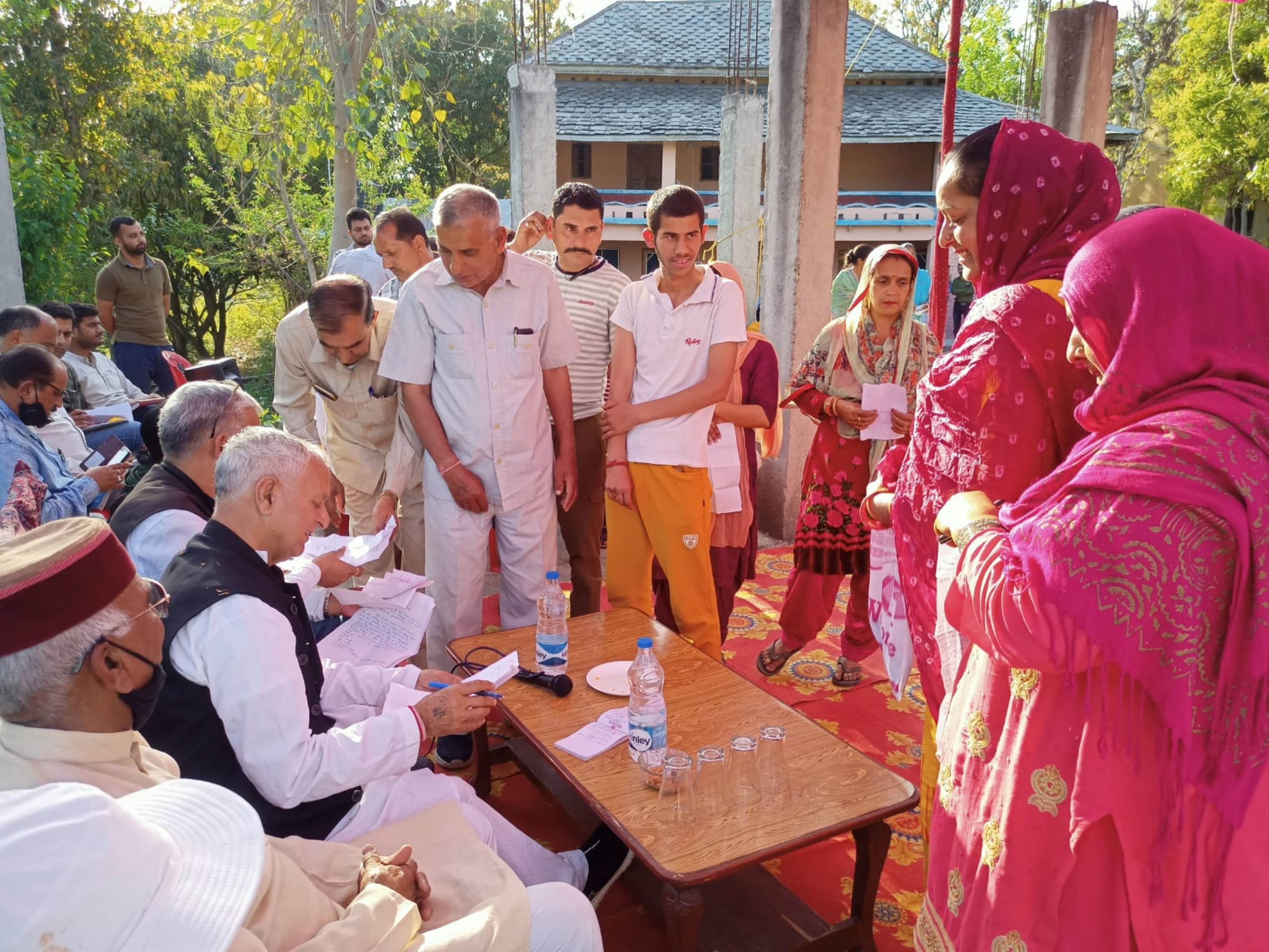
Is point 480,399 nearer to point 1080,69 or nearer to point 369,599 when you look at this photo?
point 369,599

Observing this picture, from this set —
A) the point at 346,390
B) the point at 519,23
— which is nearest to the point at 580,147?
the point at 519,23

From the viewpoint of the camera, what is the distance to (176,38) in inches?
481

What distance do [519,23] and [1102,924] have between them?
6.92 m

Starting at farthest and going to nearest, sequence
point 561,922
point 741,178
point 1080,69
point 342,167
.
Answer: point 741,178 < point 342,167 < point 1080,69 < point 561,922

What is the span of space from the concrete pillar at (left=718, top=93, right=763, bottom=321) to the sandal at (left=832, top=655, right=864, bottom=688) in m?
5.52

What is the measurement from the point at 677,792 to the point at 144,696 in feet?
4.00

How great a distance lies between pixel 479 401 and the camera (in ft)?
11.5

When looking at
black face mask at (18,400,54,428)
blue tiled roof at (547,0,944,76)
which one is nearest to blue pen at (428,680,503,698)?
black face mask at (18,400,54,428)

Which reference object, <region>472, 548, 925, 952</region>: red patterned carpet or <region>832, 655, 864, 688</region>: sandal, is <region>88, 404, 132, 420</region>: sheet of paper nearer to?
<region>472, 548, 925, 952</region>: red patterned carpet

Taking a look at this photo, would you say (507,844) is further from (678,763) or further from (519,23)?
(519,23)

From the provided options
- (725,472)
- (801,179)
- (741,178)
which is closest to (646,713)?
(725,472)

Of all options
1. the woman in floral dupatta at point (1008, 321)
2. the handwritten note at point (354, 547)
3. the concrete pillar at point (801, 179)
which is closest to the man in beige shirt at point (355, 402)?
the handwritten note at point (354, 547)

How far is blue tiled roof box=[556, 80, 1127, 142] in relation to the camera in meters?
17.3

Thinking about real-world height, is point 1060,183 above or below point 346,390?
above
